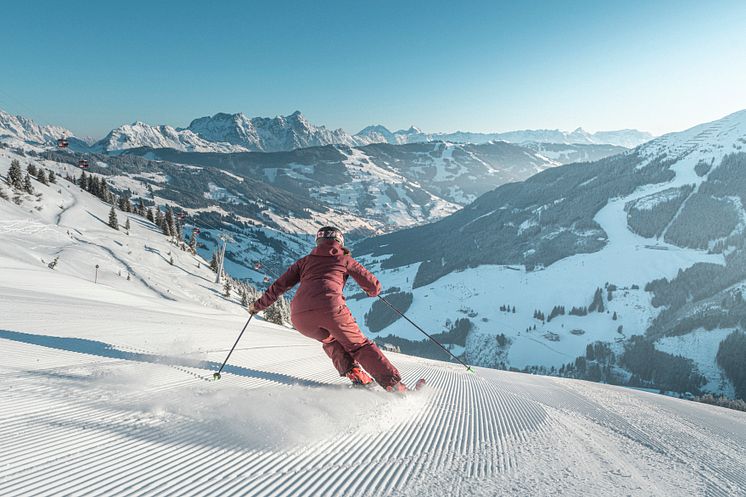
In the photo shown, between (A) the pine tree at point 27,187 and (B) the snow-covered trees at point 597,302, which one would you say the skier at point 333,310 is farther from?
(B) the snow-covered trees at point 597,302

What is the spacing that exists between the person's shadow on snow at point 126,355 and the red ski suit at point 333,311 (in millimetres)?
687

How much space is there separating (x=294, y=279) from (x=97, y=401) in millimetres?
2995

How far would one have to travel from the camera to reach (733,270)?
152 metres

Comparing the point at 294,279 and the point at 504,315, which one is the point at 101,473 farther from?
the point at 504,315

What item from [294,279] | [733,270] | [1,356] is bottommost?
[1,356]

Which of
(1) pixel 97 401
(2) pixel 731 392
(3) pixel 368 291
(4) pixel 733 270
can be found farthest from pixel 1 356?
(4) pixel 733 270

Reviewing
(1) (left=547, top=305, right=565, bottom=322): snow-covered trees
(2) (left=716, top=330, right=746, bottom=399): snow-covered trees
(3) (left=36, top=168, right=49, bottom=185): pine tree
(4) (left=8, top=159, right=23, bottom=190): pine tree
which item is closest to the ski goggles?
(4) (left=8, top=159, right=23, bottom=190): pine tree

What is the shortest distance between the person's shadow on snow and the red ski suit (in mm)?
687

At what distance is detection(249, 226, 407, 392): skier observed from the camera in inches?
221

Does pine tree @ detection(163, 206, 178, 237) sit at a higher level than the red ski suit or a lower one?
higher

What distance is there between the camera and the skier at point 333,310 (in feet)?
18.4

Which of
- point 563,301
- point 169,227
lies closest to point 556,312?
point 563,301

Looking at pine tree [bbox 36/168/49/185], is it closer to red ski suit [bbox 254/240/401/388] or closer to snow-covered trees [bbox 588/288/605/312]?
red ski suit [bbox 254/240/401/388]

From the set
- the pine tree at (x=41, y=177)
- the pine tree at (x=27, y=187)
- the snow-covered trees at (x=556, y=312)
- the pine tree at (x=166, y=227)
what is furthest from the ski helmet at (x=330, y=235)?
the snow-covered trees at (x=556, y=312)
